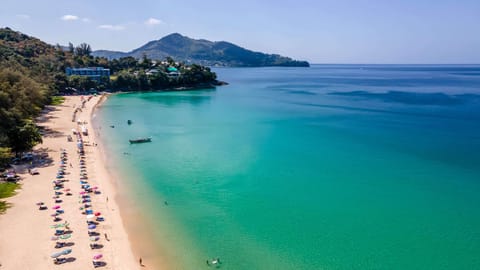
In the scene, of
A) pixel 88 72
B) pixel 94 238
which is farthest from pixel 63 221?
pixel 88 72

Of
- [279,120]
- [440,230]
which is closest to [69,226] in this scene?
[440,230]

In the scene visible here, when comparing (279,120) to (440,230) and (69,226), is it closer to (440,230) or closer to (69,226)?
(440,230)

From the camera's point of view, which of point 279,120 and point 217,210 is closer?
point 217,210

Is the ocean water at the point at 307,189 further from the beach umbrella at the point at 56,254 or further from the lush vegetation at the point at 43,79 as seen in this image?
the lush vegetation at the point at 43,79

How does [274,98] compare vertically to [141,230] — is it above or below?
above

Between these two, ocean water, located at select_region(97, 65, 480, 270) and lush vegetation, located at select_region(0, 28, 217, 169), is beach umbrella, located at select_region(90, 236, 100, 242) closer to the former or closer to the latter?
ocean water, located at select_region(97, 65, 480, 270)

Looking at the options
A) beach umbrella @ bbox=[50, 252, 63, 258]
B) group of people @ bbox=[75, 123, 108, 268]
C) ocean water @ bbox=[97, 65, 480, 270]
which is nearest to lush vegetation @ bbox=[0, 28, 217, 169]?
group of people @ bbox=[75, 123, 108, 268]

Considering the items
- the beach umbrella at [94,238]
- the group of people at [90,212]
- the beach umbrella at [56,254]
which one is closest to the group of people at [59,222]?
the beach umbrella at [56,254]

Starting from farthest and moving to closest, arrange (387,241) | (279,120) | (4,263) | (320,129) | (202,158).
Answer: (279,120)
(320,129)
(202,158)
(387,241)
(4,263)
